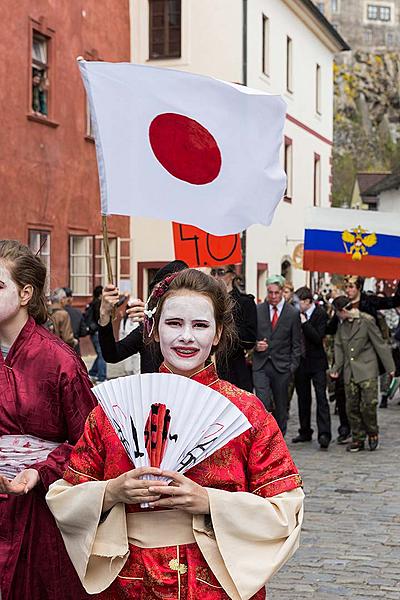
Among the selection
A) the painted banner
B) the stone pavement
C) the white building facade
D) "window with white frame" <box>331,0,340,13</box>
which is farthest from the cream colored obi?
"window with white frame" <box>331,0,340,13</box>

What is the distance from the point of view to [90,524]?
11.0 ft

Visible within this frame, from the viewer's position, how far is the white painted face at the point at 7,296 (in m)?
4.14

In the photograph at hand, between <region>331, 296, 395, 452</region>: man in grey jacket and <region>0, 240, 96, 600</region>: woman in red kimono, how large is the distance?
8210mm

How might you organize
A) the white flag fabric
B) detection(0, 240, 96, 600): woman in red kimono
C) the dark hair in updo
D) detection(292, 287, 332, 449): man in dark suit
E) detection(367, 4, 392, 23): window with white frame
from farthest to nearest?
1. detection(367, 4, 392, 23): window with white frame
2. detection(292, 287, 332, 449): man in dark suit
3. the white flag fabric
4. detection(0, 240, 96, 600): woman in red kimono
5. the dark hair in updo

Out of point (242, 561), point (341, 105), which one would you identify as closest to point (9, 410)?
point (242, 561)

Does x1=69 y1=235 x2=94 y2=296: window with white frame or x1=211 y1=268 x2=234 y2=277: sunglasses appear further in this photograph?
x1=69 y1=235 x2=94 y2=296: window with white frame

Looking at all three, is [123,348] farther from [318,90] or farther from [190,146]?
[318,90]

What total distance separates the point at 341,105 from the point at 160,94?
84394 mm

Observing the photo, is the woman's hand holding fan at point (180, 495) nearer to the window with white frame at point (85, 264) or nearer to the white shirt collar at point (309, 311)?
the white shirt collar at point (309, 311)

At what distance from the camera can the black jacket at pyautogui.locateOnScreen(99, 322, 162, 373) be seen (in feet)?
20.2

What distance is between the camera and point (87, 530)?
11.0 feet

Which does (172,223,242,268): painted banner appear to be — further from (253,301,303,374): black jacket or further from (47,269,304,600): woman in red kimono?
(253,301,303,374): black jacket

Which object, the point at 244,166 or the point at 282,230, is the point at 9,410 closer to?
the point at 244,166

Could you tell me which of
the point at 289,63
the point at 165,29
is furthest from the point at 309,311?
the point at 289,63
